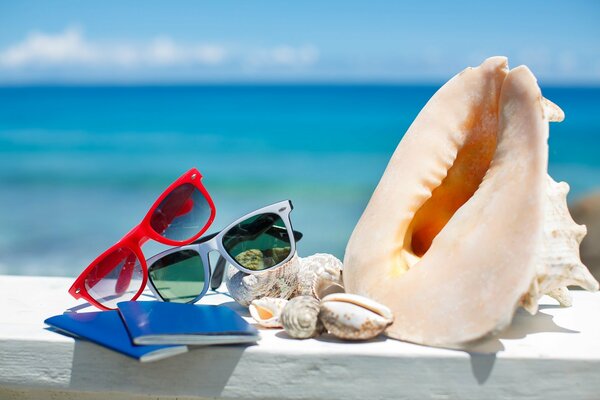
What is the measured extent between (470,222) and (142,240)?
2.33ft

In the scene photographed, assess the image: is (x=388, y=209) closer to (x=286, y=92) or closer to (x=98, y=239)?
(x=98, y=239)

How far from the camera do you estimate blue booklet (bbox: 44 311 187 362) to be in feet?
3.89

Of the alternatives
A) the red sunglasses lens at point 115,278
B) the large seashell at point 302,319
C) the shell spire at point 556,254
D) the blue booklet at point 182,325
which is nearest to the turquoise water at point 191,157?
the red sunglasses lens at point 115,278

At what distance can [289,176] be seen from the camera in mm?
10609

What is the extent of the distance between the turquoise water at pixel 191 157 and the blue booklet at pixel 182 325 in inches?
132

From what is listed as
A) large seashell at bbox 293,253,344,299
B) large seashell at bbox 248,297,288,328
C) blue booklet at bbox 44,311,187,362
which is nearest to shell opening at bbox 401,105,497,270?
large seashell at bbox 293,253,344,299

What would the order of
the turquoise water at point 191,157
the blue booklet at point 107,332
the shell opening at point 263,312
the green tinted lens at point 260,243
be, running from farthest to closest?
1. the turquoise water at point 191,157
2. the green tinted lens at point 260,243
3. the shell opening at point 263,312
4. the blue booklet at point 107,332

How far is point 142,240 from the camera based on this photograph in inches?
61.9

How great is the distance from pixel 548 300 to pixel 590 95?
24.7m

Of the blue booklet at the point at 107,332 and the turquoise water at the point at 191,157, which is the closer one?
the blue booklet at the point at 107,332

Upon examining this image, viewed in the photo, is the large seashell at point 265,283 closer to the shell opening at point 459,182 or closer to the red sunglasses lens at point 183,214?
the red sunglasses lens at point 183,214

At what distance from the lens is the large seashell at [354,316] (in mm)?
1267

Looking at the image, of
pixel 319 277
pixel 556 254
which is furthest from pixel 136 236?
pixel 556 254

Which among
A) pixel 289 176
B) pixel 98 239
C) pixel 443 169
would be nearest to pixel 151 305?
pixel 443 169
